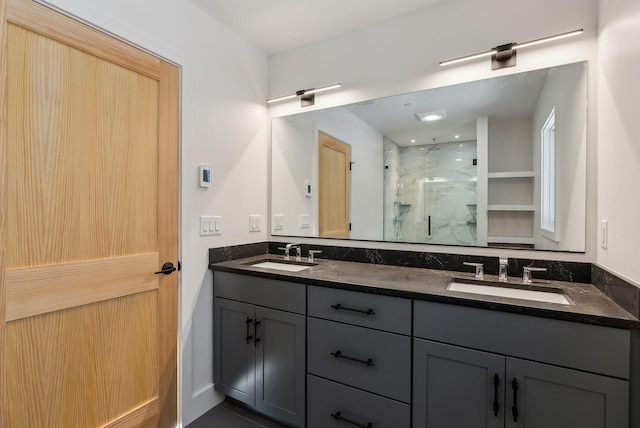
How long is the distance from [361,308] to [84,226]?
1.35 meters

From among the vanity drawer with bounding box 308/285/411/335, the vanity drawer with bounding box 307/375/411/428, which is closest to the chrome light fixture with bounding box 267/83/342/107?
the vanity drawer with bounding box 308/285/411/335

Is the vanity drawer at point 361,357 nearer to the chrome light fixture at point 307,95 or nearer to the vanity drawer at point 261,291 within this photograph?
the vanity drawer at point 261,291

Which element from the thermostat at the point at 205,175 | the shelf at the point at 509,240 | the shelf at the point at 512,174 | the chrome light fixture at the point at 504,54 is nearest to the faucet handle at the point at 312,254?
the thermostat at the point at 205,175

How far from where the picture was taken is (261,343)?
1.81 meters

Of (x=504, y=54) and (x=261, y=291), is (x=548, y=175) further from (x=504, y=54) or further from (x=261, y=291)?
(x=261, y=291)

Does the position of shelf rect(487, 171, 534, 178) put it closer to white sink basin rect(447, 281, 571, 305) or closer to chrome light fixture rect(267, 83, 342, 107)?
white sink basin rect(447, 281, 571, 305)

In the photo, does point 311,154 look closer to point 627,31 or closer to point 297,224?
point 297,224

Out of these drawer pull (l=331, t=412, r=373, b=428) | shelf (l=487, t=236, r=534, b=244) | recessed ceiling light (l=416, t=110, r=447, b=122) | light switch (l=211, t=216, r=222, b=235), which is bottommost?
drawer pull (l=331, t=412, r=373, b=428)

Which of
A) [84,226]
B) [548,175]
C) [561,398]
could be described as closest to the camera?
[561,398]

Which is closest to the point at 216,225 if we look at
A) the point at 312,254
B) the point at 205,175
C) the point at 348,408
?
the point at 205,175

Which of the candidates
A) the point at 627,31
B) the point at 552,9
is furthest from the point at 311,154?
the point at 627,31

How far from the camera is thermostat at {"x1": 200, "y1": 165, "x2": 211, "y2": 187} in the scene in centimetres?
193

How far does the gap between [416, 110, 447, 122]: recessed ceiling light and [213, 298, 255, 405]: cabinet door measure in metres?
1.59

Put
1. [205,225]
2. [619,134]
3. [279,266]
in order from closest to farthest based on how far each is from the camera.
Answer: [619,134] < [205,225] < [279,266]
